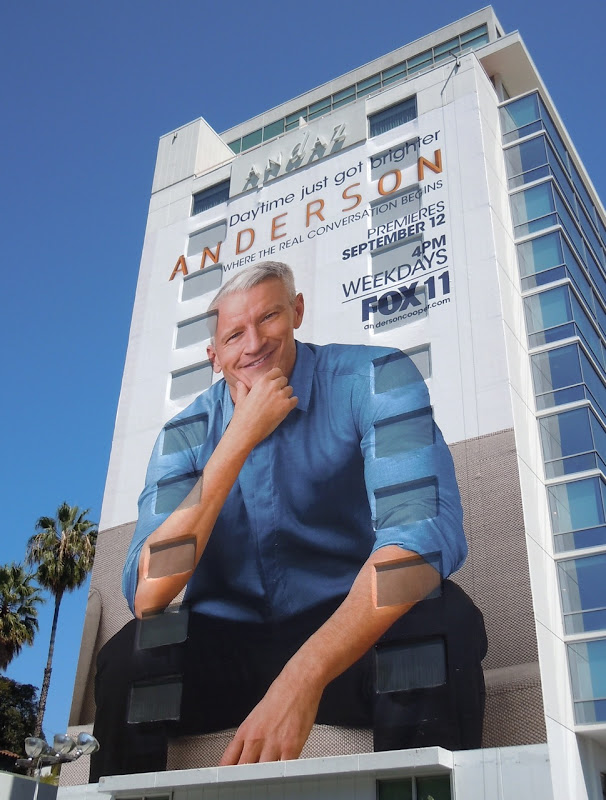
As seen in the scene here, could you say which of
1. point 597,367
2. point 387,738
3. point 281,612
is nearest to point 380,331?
point 597,367

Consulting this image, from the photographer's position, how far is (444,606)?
24312mm

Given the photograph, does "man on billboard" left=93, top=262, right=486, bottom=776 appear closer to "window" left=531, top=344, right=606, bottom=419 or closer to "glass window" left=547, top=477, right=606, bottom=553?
"glass window" left=547, top=477, right=606, bottom=553

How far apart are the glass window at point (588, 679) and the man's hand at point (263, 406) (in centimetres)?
1233

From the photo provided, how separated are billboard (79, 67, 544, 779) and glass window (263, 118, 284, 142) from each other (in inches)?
285

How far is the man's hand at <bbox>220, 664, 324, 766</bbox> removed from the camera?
24.6 meters

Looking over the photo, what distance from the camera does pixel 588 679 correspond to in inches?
941

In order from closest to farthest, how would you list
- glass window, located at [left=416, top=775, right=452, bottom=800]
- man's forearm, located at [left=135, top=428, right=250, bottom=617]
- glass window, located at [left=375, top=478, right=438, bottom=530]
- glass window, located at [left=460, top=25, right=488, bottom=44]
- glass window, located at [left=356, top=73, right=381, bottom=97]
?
glass window, located at [left=416, top=775, right=452, bottom=800] → glass window, located at [left=375, top=478, right=438, bottom=530] → man's forearm, located at [left=135, top=428, right=250, bottom=617] → glass window, located at [left=460, top=25, right=488, bottom=44] → glass window, located at [left=356, top=73, right=381, bottom=97]

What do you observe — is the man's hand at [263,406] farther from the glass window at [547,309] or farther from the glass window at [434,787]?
the glass window at [434,787]

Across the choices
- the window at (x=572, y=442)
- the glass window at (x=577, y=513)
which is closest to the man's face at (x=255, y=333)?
the window at (x=572, y=442)

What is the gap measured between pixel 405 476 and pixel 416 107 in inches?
697

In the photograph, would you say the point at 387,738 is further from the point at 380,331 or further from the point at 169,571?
the point at 380,331

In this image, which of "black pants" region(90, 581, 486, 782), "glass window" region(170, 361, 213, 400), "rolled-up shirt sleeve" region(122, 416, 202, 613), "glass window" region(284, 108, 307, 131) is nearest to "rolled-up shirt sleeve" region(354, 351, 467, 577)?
"black pants" region(90, 581, 486, 782)

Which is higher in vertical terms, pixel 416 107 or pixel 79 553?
pixel 416 107

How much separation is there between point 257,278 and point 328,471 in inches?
407
